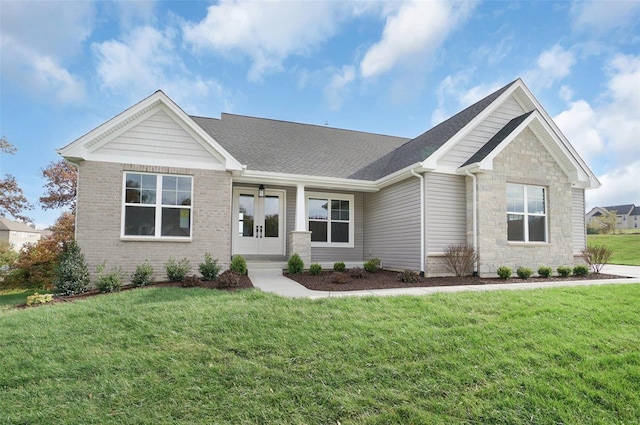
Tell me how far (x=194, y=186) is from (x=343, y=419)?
8.18m

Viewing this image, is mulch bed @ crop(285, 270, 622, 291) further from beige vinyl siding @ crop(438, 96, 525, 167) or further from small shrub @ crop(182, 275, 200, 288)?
beige vinyl siding @ crop(438, 96, 525, 167)

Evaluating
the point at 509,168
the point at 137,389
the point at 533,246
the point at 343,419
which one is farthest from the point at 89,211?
the point at 533,246

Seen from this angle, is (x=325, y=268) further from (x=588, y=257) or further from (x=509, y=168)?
(x=588, y=257)

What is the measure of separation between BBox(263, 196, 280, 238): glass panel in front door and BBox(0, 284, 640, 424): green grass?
6.89m

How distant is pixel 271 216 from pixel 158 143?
16.0ft

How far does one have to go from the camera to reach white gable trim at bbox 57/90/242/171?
8.90 meters

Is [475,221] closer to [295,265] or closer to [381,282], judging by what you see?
[381,282]

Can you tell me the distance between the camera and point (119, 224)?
30.1 feet

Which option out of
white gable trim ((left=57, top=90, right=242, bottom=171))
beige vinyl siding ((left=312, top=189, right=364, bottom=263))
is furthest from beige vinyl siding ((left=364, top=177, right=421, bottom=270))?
white gable trim ((left=57, top=90, right=242, bottom=171))

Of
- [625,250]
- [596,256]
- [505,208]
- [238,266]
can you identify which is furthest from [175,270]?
[625,250]

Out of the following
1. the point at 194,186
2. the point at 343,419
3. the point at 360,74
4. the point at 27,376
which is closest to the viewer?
the point at 343,419

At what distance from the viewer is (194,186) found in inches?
384

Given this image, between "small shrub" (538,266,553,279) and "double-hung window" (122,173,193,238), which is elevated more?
"double-hung window" (122,173,193,238)

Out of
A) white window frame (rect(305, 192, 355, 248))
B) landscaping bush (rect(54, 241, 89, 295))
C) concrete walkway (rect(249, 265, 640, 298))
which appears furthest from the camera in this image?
white window frame (rect(305, 192, 355, 248))
